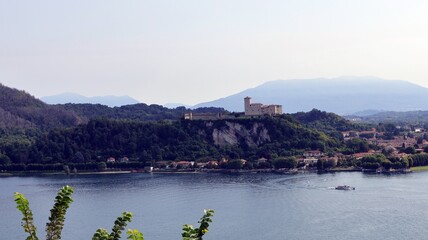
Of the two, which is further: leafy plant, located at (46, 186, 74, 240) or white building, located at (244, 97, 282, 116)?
white building, located at (244, 97, 282, 116)

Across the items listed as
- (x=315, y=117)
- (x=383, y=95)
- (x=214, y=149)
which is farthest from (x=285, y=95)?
(x=214, y=149)

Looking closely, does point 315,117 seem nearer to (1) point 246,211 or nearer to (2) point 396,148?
(2) point 396,148

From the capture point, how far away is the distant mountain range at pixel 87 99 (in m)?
163

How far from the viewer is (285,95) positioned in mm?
138625

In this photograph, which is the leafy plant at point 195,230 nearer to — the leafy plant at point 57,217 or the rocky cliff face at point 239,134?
the leafy plant at point 57,217

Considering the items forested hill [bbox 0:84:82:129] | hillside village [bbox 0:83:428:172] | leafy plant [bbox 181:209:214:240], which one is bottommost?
leafy plant [bbox 181:209:214:240]

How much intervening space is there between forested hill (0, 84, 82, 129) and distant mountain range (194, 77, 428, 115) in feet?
191

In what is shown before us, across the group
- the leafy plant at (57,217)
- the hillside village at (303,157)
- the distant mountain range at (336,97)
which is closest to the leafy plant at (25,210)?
the leafy plant at (57,217)

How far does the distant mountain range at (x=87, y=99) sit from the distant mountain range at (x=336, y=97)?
31573mm

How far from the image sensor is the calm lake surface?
14.1 meters

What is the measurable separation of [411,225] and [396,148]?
15.7m

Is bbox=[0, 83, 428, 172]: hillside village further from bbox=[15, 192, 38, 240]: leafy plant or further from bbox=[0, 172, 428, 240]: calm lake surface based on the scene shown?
bbox=[15, 192, 38, 240]: leafy plant

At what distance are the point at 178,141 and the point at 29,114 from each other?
14.3 metres

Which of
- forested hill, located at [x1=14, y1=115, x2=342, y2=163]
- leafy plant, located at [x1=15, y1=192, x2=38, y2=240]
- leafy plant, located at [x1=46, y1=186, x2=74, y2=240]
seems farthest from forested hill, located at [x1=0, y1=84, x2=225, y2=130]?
leafy plant, located at [x1=15, y1=192, x2=38, y2=240]
